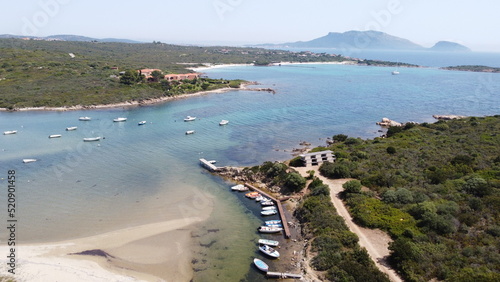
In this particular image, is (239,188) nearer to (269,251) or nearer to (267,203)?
(267,203)

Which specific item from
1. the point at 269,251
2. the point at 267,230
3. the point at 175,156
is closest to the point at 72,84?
the point at 175,156

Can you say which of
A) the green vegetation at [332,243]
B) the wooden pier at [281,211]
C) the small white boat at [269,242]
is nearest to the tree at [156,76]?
the wooden pier at [281,211]

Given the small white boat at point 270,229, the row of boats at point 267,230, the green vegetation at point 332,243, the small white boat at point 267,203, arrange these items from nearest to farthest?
1. the green vegetation at point 332,243
2. the row of boats at point 267,230
3. the small white boat at point 270,229
4. the small white boat at point 267,203

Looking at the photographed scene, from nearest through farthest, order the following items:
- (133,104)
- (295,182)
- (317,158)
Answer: (295,182)
(317,158)
(133,104)

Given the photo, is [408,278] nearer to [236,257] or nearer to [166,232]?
Result: [236,257]

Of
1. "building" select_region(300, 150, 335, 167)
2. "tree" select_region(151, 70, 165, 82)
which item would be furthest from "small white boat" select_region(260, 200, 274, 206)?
"tree" select_region(151, 70, 165, 82)

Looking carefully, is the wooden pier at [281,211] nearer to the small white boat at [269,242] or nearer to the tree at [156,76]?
the small white boat at [269,242]
